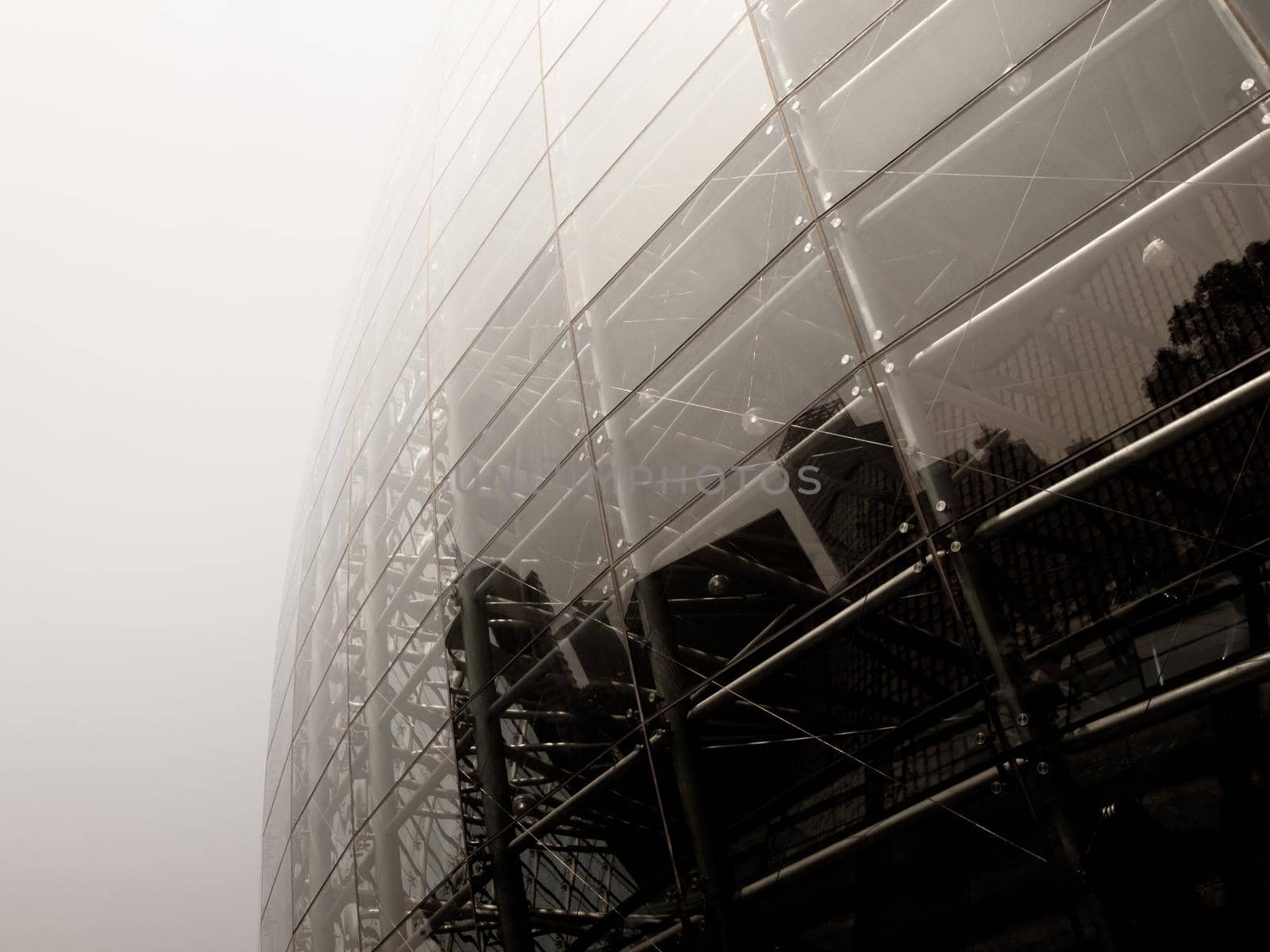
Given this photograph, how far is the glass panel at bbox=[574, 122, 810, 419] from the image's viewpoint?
8281 millimetres

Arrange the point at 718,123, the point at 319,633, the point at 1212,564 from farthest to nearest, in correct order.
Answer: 1. the point at 319,633
2. the point at 718,123
3. the point at 1212,564

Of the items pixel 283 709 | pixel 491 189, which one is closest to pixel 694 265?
pixel 491 189

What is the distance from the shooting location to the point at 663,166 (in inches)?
402

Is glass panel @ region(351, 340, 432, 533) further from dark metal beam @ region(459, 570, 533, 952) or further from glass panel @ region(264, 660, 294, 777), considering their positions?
glass panel @ region(264, 660, 294, 777)

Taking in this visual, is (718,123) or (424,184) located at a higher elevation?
(424,184)

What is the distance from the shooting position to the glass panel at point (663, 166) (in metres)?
9.26

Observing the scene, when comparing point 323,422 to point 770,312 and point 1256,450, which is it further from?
point 1256,450

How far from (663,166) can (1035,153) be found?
14.1 ft

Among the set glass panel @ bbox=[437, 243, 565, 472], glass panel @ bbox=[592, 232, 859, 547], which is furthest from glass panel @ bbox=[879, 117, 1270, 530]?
glass panel @ bbox=[437, 243, 565, 472]

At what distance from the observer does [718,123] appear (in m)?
9.43

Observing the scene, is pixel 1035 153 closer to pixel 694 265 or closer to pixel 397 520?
pixel 694 265

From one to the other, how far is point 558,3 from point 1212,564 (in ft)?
41.0

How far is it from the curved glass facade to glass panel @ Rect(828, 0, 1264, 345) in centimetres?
3

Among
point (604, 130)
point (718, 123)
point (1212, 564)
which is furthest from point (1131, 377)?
point (604, 130)
